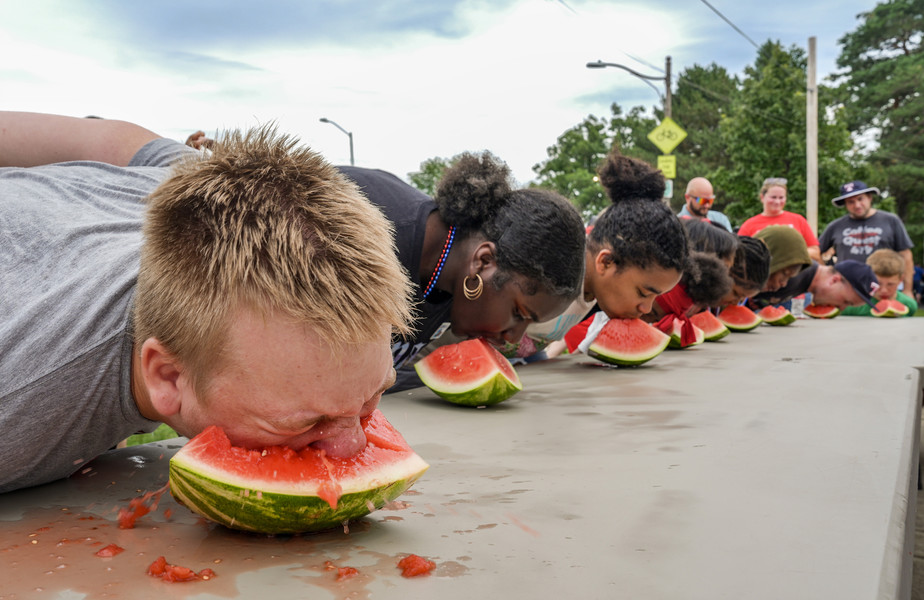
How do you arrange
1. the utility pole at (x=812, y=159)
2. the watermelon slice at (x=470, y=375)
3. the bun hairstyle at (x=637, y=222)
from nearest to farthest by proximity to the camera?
1. the watermelon slice at (x=470, y=375)
2. the bun hairstyle at (x=637, y=222)
3. the utility pole at (x=812, y=159)

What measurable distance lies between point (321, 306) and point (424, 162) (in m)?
49.4

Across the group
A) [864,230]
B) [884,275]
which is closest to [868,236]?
[864,230]

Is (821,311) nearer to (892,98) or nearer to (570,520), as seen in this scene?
(570,520)

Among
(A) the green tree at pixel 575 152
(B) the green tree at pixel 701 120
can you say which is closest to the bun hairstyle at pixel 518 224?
(B) the green tree at pixel 701 120

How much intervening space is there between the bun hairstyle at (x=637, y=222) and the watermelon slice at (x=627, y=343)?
1.10ft

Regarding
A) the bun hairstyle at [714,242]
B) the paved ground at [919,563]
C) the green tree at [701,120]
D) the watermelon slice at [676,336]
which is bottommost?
the paved ground at [919,563]

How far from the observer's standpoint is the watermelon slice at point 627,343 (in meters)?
3.68

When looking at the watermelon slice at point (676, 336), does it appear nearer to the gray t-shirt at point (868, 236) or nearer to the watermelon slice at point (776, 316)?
the watermelon slice at point (776, 316)

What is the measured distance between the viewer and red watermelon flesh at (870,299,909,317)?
884cm

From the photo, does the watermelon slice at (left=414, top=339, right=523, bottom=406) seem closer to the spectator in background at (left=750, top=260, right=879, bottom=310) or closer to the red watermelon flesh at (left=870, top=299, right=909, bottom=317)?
the spectator in background at (left=750, top=260, right=879, bottom=310)

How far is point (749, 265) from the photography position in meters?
6.02

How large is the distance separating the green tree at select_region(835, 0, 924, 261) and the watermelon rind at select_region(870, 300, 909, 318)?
64.0ft

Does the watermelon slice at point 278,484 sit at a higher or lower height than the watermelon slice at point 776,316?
higher

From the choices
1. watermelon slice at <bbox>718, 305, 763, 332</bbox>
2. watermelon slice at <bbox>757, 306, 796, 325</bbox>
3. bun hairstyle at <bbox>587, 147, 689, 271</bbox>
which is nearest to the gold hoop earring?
bun hairstyle at <bbox>587, 147, 689, 271</bbox>
